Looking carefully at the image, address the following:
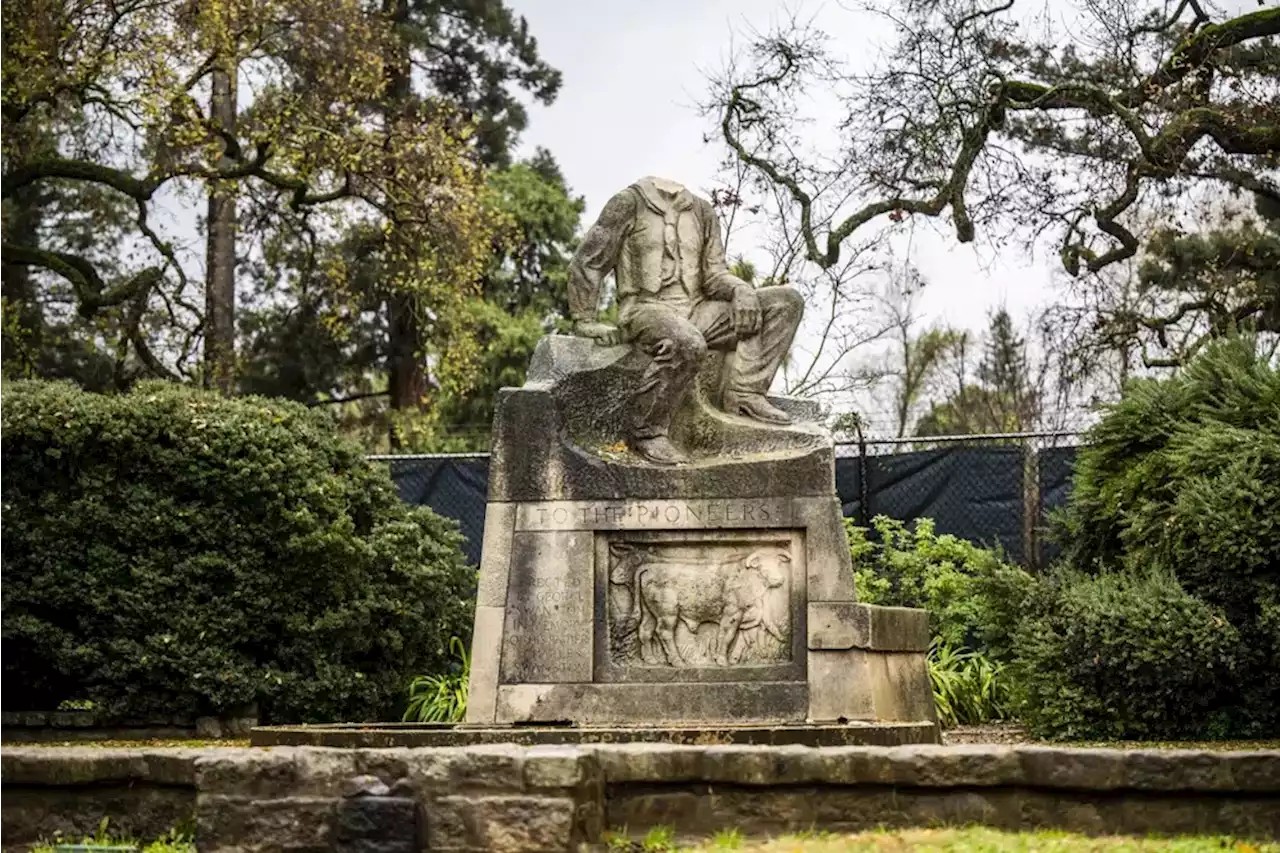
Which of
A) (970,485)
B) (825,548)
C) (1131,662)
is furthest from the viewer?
(970,485)

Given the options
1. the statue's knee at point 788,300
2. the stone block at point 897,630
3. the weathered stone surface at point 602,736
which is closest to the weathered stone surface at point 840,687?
the stone block at point 897,630

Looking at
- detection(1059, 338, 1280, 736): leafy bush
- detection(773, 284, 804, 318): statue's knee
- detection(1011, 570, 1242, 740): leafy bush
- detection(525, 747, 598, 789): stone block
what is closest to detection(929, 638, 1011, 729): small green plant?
detection(1059, 338, 1280, 736): leafy bush

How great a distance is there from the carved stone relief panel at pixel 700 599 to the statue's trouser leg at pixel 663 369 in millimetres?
624

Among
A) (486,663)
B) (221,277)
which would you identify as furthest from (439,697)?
(221,277)

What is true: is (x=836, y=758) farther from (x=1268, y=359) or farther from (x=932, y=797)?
(x=1268, y=359)

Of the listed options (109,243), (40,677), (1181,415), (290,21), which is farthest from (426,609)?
(109,243)

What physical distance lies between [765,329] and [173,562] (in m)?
5.33

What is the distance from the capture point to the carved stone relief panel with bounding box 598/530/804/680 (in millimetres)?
9656

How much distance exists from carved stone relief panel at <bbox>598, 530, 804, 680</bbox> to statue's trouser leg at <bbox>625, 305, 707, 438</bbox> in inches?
24.6

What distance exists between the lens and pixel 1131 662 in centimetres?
1116

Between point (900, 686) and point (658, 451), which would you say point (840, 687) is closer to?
point (900, 686)

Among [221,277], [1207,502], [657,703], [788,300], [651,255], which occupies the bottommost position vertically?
[657,703]

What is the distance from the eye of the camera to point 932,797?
6.47 m

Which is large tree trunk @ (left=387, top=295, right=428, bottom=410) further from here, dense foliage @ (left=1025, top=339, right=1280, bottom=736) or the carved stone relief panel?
the carved stone relief panel
